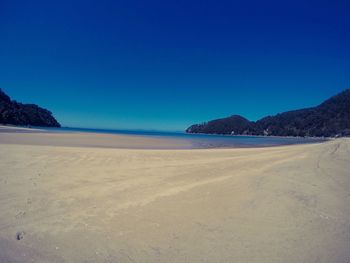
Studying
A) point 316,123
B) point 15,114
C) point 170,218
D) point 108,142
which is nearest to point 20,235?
point 170,218

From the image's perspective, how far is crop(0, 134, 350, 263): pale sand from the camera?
2779 mm

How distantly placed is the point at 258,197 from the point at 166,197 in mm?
2197

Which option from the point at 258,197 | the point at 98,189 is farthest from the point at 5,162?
the point at 258,197

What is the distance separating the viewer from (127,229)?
3.33 metres

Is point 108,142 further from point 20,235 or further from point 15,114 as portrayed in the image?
point 15,114

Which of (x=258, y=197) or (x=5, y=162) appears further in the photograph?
(x=5, y=162)

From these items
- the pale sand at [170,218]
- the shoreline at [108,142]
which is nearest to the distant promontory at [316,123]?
the shoreline at [108,142]

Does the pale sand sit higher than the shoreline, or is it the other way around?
the shoreline

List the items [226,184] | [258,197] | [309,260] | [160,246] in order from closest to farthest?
[309,260], [160,246], [258,197], [226,184]

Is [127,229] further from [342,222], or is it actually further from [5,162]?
[5,162]

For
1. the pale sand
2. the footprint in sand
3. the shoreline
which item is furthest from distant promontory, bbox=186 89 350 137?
the footprint in sand

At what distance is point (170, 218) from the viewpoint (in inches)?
148

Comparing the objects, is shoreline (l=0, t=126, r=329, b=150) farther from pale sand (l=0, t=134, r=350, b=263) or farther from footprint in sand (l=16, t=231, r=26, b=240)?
footprint in sand (l=16, t=231, r=26, b=240)

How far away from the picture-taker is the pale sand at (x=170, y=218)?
2.78 m
